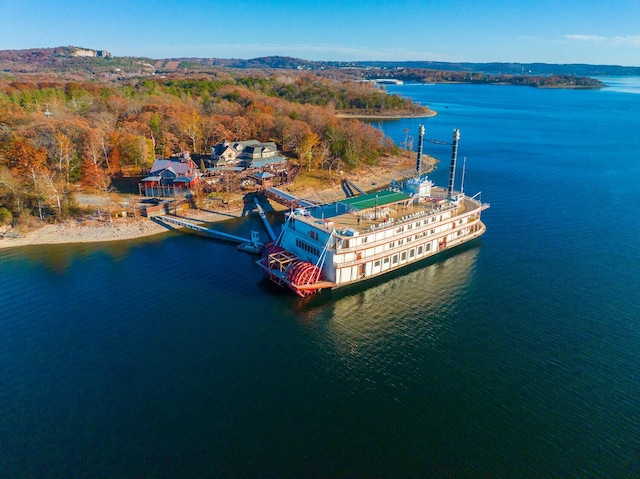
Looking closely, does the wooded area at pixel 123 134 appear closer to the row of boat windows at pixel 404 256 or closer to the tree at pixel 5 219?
the tree at pixel 5 219

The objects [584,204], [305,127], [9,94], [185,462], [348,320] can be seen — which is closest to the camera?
[185,462]

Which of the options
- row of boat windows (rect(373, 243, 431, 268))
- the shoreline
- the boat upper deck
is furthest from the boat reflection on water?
the shoreline

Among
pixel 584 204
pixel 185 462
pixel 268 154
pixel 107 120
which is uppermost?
pixel 107 120

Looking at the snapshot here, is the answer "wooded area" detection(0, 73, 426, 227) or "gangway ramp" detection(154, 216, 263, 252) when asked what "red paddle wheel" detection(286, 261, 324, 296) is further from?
"wooded area" detection(0, 73, 426, 227)

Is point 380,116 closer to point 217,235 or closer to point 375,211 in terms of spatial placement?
point 217,235

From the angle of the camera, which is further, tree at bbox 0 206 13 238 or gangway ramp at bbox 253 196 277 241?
gangway ramp at bbox 253 196 277 241

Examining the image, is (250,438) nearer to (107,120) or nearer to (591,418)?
(591,418)

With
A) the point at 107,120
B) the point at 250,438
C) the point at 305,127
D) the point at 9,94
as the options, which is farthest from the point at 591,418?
the point at 9,94
